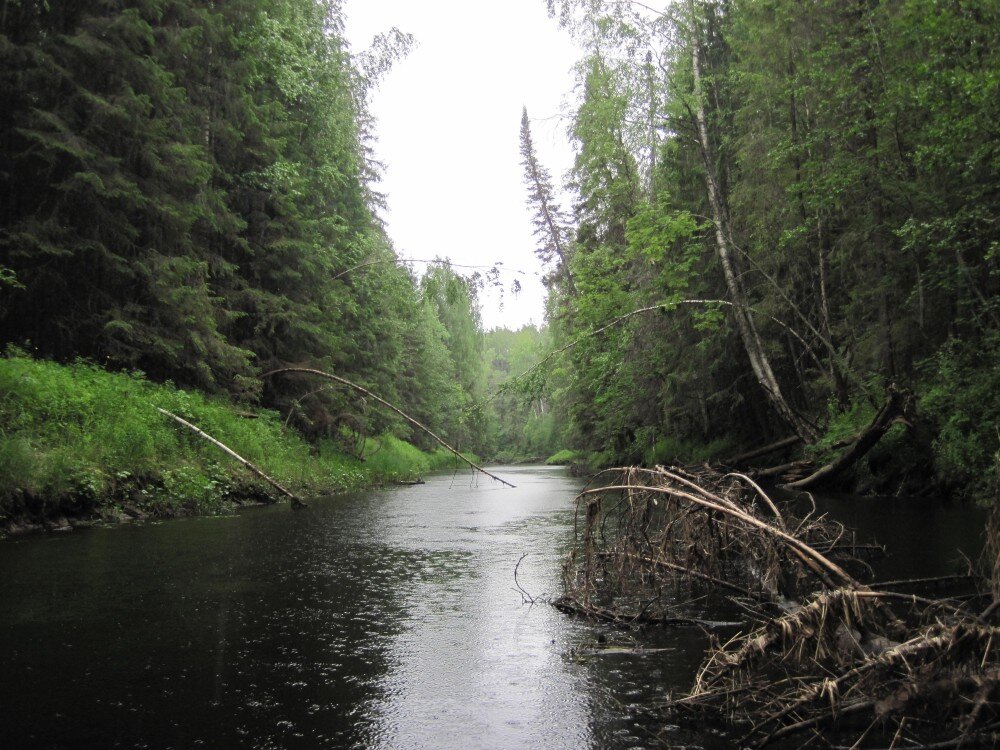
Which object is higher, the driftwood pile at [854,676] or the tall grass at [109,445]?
the tall grass at [109,445]

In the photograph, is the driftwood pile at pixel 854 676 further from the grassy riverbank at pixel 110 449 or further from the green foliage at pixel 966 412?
the grassy riverbank at pixel 110 449

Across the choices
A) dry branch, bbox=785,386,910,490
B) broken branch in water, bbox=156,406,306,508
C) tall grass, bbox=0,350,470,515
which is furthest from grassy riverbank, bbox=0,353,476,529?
dry branch, bbox=785,386,910,490

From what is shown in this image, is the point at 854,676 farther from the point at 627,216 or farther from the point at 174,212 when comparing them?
the point at 627,216

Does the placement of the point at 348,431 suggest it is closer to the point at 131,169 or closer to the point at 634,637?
the point at 131,169

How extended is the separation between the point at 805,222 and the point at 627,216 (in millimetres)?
8389

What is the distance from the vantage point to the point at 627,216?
22.4 meters

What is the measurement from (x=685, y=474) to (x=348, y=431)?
17.6m

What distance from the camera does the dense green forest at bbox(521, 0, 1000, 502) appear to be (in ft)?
36.5

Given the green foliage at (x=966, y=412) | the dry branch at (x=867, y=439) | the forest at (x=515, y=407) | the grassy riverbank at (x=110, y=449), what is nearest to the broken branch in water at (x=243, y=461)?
the forest at (x=515, y=407)

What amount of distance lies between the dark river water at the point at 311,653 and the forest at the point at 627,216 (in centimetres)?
358

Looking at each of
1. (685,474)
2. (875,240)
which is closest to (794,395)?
(875,240)

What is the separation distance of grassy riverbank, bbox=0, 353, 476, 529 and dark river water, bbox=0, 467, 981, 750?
1409mm

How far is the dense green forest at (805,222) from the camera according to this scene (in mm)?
11117

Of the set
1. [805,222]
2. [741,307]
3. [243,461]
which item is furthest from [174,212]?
[805,222]
